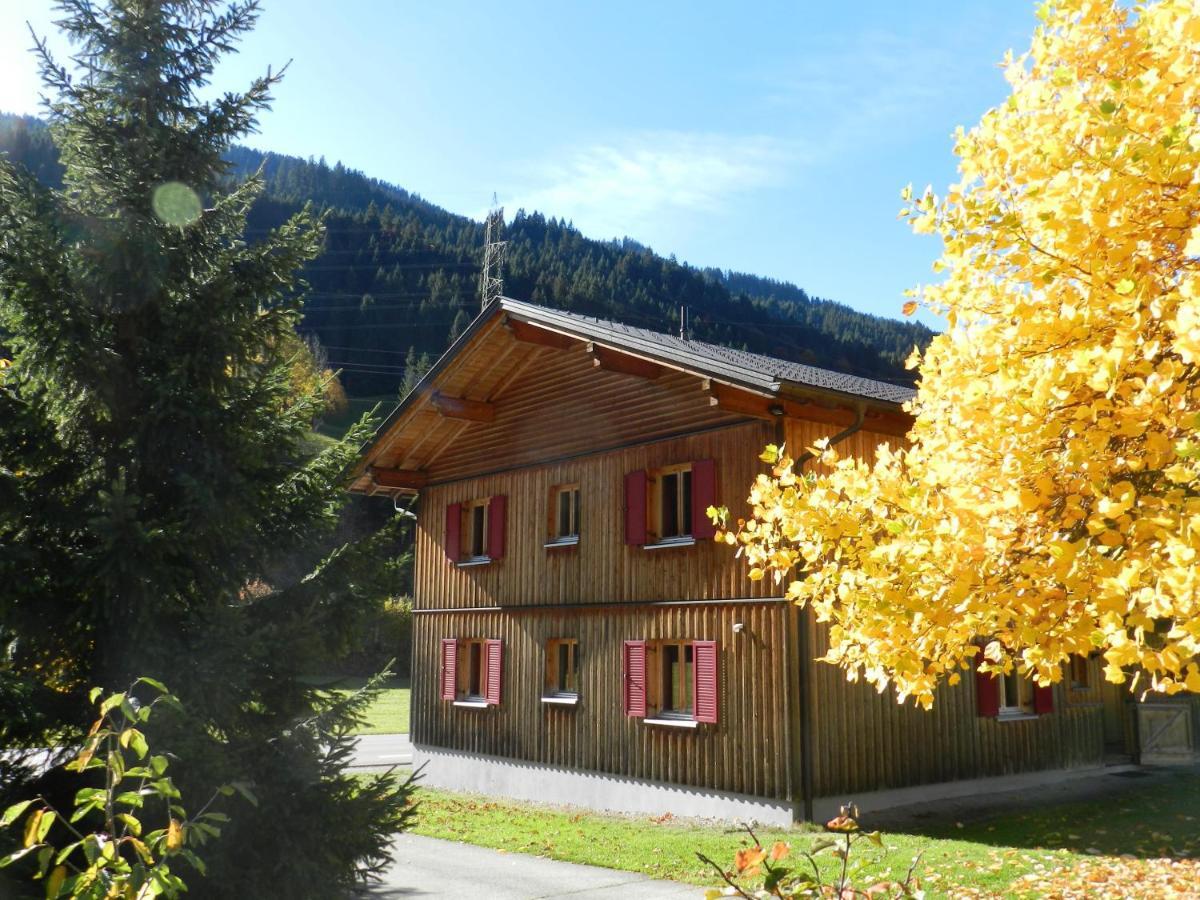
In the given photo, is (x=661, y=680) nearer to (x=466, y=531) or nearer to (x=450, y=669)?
(x=450, y=669)

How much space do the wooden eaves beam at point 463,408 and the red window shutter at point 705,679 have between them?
6835mm

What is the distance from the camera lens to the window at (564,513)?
17.4 m

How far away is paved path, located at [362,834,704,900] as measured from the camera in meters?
10.1

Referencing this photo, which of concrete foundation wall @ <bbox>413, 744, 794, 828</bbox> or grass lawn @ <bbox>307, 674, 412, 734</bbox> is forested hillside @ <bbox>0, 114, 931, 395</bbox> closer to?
grass lawn @ <bbox>307, 674, 412, 734</bbox>

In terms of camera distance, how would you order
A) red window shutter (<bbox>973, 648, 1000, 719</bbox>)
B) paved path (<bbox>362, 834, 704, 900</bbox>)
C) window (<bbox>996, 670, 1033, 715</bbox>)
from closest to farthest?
paved path (<bbox>362, 834, 704, 900</bbox>) < red window shutter (<bbox>973, 648, 1000, 719</bbox>) < window (<bbox>996, 670, 1033, 715</bbox>)

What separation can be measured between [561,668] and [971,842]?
7.52 meters

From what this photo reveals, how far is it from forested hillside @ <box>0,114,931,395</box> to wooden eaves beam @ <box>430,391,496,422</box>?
6829 centimetres

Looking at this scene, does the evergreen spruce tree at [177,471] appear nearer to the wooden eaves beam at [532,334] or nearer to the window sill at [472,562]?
the wooden eaves beam at [532,334]

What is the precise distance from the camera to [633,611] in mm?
15758

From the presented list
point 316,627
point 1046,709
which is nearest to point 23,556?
point 316,627

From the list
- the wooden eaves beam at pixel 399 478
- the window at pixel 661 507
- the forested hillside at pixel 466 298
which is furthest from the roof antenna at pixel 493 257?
the forested hillside at pixel 466 298

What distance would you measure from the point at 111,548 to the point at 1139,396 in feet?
20.9

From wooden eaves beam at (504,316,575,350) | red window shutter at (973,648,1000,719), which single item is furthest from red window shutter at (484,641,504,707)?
red window shutter at (973,648,1000,719)

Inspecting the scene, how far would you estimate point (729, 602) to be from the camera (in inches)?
561
